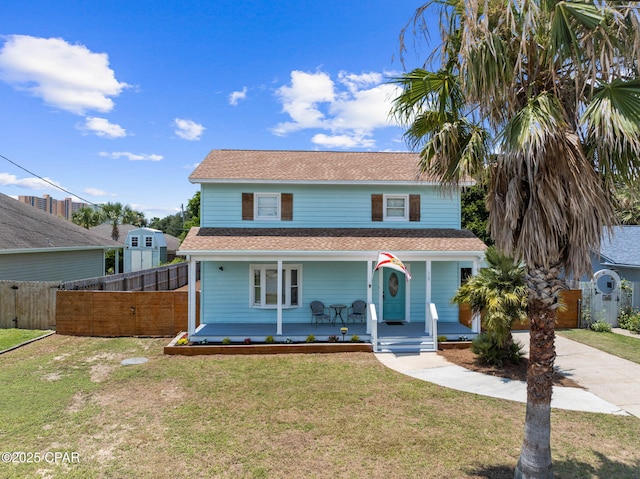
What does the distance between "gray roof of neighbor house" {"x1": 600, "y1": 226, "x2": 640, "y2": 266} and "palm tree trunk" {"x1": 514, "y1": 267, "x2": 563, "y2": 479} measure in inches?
571

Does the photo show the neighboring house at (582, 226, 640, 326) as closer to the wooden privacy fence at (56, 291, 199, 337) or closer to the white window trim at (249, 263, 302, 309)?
the white window trim at (249, 263, 302, 309)

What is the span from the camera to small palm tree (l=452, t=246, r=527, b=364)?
29.9 ft

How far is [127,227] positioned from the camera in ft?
142

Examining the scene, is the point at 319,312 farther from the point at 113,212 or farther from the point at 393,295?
the point at 113,212

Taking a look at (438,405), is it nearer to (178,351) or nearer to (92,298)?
(178,351)

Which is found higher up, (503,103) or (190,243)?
(503,103)

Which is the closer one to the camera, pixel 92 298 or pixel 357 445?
pixel 357 445

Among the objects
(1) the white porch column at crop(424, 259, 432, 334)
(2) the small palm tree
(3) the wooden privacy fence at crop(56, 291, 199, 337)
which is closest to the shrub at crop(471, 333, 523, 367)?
(2) the small palm tree

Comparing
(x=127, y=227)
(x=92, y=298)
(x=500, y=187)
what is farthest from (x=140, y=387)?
(x=127, y=227)

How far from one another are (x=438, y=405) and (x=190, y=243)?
9.00m

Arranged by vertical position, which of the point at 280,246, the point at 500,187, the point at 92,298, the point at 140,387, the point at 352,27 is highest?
the point at 352,27

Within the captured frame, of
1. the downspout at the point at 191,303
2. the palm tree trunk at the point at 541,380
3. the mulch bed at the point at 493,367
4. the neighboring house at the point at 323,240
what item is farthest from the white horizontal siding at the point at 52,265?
the palm tree trunk at the point at 541,380

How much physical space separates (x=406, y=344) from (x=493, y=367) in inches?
103

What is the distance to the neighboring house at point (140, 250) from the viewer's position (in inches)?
1233
